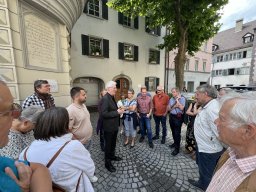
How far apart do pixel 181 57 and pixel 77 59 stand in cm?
684

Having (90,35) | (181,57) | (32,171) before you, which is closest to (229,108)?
(32,171)

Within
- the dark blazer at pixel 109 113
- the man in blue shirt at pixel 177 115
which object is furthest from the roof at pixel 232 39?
the dark blazer at pixel 109 113

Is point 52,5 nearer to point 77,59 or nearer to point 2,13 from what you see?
point 2,13

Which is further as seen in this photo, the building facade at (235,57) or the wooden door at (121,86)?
the building facade at (235,57)

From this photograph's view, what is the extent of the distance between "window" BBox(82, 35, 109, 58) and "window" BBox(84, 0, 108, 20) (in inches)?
63.9

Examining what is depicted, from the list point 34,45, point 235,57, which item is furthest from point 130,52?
point 235,57

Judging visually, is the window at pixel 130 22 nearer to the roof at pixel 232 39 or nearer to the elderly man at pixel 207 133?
the elderly man at pixel 207 133

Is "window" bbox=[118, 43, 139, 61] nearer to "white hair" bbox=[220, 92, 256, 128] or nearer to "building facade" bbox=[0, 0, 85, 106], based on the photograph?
"building facade" bbox=[0, 0, 85, 106]

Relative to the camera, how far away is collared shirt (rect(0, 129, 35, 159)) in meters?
1.44

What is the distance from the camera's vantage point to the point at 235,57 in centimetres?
2539

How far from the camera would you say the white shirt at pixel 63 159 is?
1216 millimetres

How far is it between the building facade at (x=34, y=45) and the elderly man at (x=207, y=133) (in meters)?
3.69

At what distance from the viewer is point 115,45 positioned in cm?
1076

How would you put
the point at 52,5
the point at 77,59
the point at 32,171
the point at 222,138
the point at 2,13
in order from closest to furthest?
the point at 32,171 → the point at 222,138 → the point at 2,13 → the point at 52,5 → the point at 77,59
